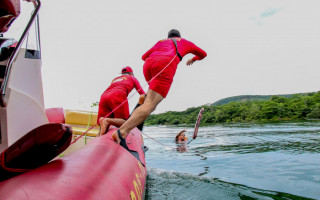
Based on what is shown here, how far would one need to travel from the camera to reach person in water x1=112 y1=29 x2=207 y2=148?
8.81 feet

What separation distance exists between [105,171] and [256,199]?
2.25 metres

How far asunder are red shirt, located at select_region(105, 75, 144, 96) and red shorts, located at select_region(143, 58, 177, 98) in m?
1.31

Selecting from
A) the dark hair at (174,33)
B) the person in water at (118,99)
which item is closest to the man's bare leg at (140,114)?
the person in water at (118,99)

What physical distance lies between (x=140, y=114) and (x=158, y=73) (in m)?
0.59

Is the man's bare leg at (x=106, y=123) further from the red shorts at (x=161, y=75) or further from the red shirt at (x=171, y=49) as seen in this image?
the red shirt at (x=171, y=49)

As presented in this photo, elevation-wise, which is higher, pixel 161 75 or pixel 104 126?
pixel 161 75

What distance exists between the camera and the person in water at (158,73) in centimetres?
269

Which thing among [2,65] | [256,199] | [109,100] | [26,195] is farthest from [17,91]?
[256,199]

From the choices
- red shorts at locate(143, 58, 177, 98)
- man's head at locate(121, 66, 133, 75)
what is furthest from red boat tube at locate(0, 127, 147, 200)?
man's head at locate(121, 66, 133, 75)

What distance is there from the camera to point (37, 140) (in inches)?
48.3

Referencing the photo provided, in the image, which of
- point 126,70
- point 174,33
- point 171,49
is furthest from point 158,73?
point 126,70

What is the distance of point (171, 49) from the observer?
10.2 feet

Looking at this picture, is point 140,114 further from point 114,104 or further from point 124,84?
point 124,84

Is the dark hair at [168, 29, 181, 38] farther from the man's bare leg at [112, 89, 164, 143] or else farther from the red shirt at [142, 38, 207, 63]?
the man's bare leg at [112, 89, 164, 143]
